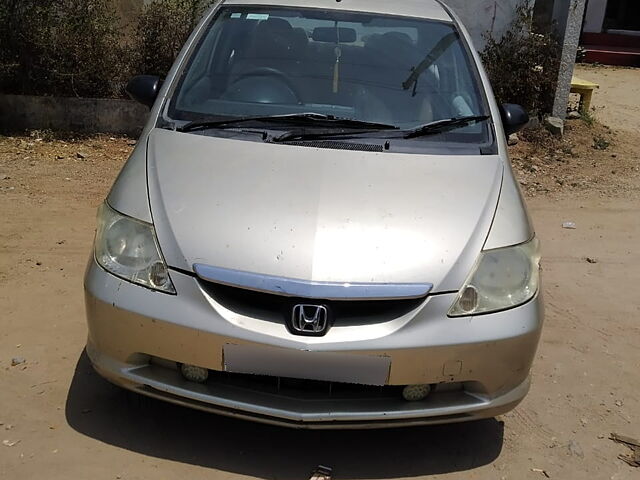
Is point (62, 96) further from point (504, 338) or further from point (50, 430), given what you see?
point (504, 338)

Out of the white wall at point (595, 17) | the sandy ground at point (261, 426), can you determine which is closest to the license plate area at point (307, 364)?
the sandy ground at point (261, 426)

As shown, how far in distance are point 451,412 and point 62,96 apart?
579 cm

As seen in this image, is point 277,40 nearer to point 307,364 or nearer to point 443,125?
point 443,125

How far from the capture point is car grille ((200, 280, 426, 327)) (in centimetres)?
265

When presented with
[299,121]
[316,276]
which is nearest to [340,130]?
[299,121]

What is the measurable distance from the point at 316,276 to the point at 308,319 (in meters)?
0.15

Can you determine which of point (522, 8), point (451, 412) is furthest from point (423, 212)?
point (522, 8)

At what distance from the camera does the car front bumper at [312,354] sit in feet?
8.57

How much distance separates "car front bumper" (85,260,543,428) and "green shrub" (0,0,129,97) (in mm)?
4943

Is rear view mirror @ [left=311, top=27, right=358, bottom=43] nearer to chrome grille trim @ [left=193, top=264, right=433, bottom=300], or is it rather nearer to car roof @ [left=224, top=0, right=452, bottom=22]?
car roof @ [left=224, top=0, right=452, bottom=22]

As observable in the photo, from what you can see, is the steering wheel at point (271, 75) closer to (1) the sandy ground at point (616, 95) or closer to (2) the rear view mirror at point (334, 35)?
(2) the rear view mirror at point (334, 35)

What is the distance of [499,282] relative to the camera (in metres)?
2.83

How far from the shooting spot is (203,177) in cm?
307

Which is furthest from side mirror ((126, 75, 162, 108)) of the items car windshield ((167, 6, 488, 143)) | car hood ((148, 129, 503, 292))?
car hood ((148, 129, 503, 292))
